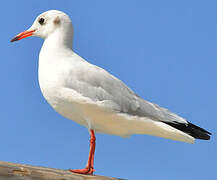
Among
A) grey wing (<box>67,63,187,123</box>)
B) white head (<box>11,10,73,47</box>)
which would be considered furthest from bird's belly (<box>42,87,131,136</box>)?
white head (<box>11,10,73,47</box>)

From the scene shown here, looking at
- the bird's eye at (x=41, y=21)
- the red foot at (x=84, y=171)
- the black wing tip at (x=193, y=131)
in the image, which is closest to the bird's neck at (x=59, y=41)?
the bird's eye at (x=41, y=21)

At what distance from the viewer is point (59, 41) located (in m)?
6.07

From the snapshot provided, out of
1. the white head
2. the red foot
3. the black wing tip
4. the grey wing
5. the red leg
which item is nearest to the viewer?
the red foot

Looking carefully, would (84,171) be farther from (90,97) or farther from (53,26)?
(53,26)

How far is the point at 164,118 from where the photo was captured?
19.7 ft

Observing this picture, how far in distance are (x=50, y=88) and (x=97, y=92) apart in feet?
2.13

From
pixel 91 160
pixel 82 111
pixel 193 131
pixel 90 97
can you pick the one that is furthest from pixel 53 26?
pixel 193 131

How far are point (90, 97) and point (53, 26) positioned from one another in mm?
1321

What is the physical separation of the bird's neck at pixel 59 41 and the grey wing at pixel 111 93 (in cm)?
50

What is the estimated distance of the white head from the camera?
612 cm

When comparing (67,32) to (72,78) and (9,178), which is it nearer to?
(72,78)

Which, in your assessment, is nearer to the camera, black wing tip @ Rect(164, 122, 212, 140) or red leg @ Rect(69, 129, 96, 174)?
red leg @ Rect(69, 129, 96, 174)

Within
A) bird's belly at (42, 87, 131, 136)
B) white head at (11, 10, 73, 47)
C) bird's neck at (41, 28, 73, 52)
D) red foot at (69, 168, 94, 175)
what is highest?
white head at (11, 10, 73, 47)

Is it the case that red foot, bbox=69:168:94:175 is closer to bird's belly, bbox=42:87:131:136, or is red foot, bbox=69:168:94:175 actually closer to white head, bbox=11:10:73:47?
bird's belly, bbox=42:87:131:136
